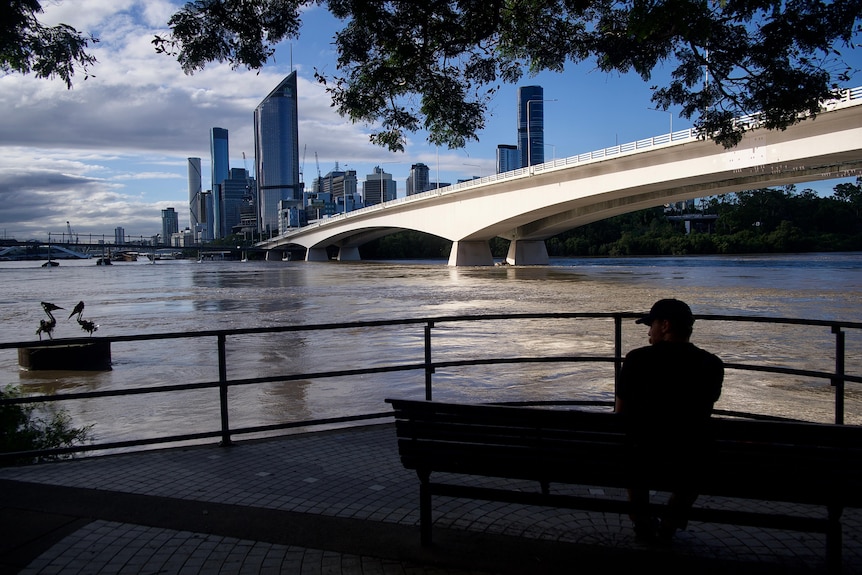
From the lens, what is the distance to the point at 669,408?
315 cm

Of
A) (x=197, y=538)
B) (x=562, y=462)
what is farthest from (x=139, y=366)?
(x=562, y=462)

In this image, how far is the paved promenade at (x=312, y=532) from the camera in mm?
3217

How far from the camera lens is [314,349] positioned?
47.0 ft

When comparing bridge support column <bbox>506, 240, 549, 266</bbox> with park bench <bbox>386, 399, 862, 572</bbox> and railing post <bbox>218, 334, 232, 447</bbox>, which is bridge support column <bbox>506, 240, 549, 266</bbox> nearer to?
railing post <bbox>218, 334, 232, 447</bbox>

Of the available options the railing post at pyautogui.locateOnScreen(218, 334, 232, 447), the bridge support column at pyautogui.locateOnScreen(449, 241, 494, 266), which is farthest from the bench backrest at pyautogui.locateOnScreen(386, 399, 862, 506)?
the bridge support column at pyautogui.locateOnScreen(449, 241, 494, 266)

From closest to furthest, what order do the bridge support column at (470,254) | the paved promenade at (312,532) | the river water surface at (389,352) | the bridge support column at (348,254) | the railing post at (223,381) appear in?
1. the paved promenade at (312,532)
2. the railing post at (223,381)
3. the river water surface at (389,352)
4. the bridge support column at (470,254)
5. the bridge support column at (348,254)

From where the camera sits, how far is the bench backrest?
2855 mm

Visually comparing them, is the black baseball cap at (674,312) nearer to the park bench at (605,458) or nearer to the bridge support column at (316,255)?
the park bench at (605,458)

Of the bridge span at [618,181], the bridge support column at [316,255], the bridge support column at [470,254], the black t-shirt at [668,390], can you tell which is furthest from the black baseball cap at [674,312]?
the bridge support column at [316,255]

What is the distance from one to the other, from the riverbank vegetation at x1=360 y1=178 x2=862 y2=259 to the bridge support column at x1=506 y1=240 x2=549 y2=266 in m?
37.9

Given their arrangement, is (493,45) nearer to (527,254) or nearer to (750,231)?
(527,254)

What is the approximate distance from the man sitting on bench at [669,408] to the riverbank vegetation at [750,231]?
96.2m

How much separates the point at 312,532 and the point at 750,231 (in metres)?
103

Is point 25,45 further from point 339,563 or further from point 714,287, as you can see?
point 714,287
